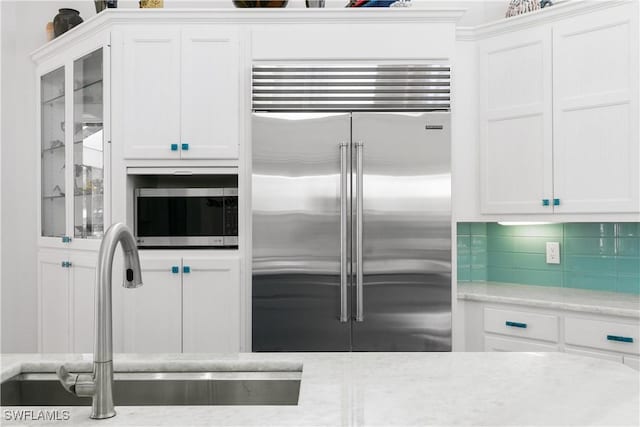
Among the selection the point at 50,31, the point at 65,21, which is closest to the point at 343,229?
the point at 65,21

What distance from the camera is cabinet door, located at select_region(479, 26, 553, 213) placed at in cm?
283

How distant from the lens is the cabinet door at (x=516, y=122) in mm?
2832

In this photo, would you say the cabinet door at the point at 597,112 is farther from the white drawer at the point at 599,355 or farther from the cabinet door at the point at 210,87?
the cabinet door at the point at 210,87

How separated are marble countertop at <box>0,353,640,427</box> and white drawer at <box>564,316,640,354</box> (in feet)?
3.96

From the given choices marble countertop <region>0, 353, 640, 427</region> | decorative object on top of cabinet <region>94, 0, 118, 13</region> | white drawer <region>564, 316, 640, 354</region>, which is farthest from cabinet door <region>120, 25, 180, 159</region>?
white drawer <region>564, 316, 640, 354</region>

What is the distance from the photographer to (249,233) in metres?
2.81

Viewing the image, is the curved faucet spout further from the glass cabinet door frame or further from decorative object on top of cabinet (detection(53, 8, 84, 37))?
decorative object on top of cabinet (detection(53, 8, 84, 37))

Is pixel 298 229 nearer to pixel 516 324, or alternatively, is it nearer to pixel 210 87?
pixel 210 87

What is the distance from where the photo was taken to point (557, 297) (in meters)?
2.73

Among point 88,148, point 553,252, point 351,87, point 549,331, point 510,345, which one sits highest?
point 351,87

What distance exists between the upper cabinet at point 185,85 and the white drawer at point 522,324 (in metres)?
1.69

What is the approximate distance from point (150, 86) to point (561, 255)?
8.58 feet

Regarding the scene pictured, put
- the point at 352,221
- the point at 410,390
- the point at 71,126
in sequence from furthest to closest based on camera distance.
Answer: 1. the point at 71,126
2. the point at 352,221
3. the point at 410,390

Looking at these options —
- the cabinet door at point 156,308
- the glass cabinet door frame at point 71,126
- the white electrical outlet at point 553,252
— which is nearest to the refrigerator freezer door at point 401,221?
the white electrical outlet at point 553,252
